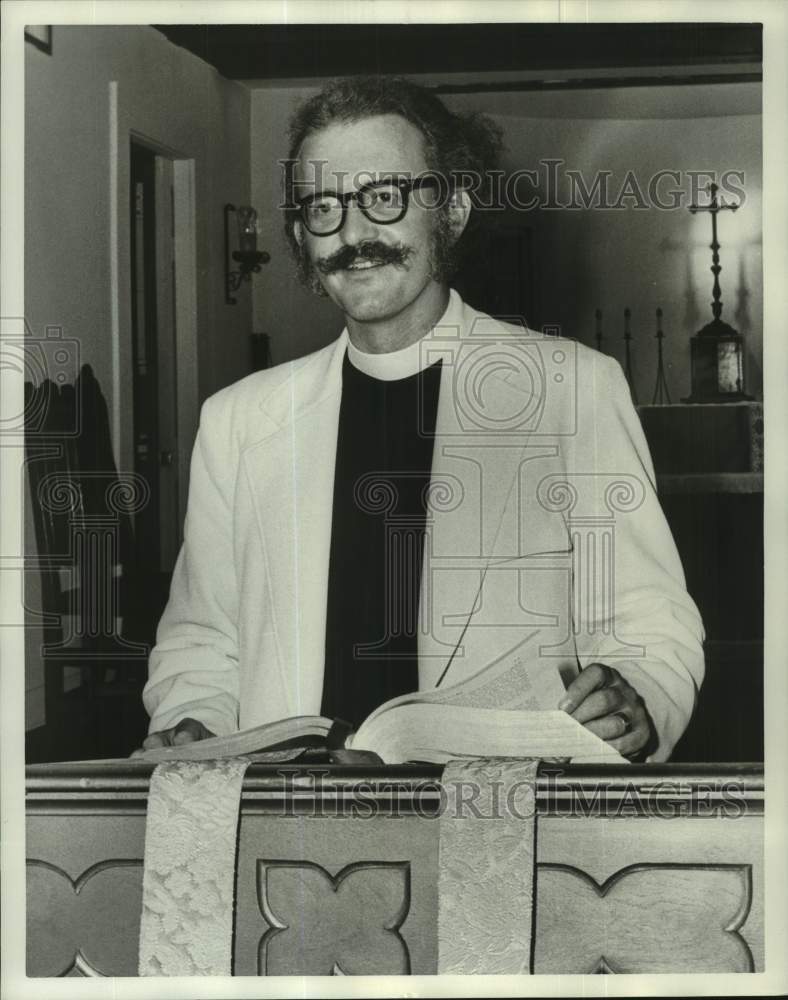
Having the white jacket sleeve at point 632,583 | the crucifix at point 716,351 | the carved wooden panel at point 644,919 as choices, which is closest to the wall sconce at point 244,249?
the white jacket sleeve at point 632,583

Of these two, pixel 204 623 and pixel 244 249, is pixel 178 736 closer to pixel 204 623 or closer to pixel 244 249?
pixel 204 623

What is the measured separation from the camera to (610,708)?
2.04 meters

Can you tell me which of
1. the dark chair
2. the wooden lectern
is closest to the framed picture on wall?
the dark chair

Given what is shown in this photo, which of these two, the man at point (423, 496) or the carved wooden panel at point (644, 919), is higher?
the man at point (423, 496)

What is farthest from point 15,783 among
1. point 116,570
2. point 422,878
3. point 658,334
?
point 658,334

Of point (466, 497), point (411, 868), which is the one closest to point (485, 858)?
point (411, 868)

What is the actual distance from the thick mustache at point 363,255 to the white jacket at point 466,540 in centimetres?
12

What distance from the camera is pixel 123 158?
2.01 metres

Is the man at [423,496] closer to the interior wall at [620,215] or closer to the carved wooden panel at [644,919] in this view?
the interior wall at [620,215]

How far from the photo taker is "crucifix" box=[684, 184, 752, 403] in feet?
6.65

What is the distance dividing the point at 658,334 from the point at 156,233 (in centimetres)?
89

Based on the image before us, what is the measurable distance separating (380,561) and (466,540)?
0.16m

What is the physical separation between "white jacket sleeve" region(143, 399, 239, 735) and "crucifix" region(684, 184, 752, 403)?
2.74ft

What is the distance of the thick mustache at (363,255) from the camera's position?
2.04 metres
